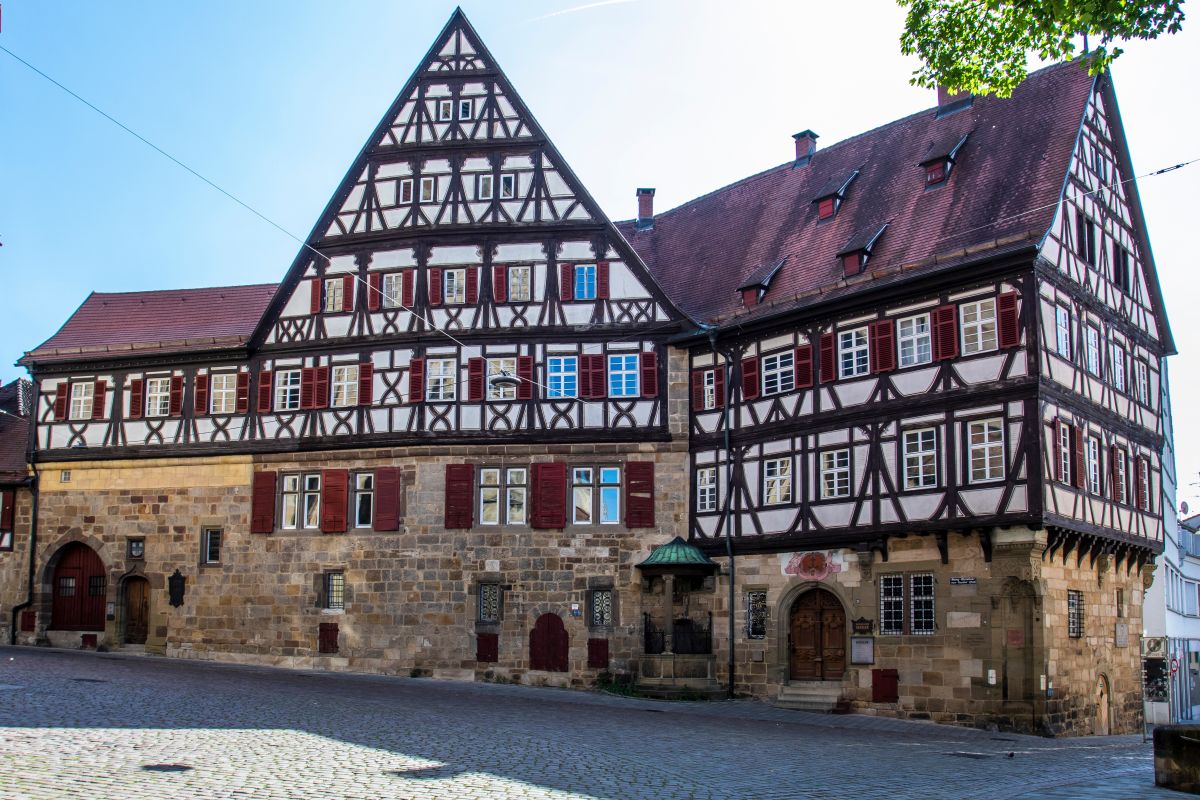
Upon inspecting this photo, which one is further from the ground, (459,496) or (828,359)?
(828,359)

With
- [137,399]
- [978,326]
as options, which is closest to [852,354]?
[978,326]

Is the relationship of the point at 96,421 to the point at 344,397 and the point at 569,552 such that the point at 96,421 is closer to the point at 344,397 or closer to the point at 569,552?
the point at 344,397

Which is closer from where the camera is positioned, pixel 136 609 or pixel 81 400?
pixel 136 609

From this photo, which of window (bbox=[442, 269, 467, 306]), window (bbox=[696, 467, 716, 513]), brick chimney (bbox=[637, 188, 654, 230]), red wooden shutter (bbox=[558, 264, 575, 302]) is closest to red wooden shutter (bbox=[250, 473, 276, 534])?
window (bbox=[442, 269, 467, 306])

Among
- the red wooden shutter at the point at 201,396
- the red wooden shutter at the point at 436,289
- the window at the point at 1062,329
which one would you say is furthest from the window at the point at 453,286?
the window at the point at 1062,329

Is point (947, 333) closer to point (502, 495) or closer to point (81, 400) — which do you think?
point (502, 495)

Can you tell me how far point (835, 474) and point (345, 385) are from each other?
12.7 metres

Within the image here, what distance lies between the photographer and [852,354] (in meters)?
28.1

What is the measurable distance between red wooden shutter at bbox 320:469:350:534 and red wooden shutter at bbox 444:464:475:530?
2.70 meters

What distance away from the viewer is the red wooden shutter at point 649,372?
3181 centimetres

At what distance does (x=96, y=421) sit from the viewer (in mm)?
35844

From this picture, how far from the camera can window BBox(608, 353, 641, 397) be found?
3198cm

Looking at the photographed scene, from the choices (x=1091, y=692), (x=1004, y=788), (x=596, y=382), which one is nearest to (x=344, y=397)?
(x=596, y=382)

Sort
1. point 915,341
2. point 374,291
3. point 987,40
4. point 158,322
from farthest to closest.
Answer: point 158,322 < point 374,291 < point 915,341 < point 987,40
